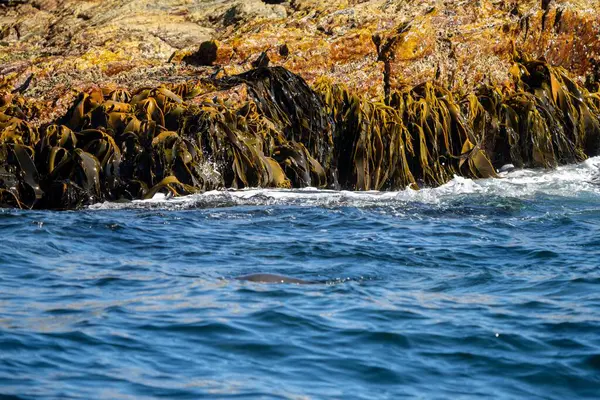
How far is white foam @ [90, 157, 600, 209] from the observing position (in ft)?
28.6

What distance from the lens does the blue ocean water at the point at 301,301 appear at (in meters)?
4.33

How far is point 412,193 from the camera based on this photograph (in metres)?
9.48

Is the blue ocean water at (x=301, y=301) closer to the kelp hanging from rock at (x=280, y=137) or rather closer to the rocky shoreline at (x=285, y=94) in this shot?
the kelp hanging from rock at (x=280, y=137)

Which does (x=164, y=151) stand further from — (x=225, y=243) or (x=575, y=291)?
(x=575, y=291)

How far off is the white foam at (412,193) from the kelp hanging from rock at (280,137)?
10.3 inches

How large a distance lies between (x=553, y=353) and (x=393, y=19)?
7.96m

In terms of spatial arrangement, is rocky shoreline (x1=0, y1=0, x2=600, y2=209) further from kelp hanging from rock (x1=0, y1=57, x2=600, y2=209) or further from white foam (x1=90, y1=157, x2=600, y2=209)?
white foam (x1=90, y1=157, x2=600, y2=209)

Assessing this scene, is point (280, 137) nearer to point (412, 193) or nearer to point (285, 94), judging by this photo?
point (285, 94)

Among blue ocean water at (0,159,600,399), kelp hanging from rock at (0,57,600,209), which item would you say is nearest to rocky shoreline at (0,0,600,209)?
kelp hanging from rock at (0,57,600,209)

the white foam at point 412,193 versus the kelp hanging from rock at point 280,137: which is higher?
the kelp hanging from rock at point 280,137

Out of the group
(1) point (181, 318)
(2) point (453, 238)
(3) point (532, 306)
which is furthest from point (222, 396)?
(2) point (453, 238)

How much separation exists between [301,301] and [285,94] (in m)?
5.34

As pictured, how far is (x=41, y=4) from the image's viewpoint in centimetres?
1395

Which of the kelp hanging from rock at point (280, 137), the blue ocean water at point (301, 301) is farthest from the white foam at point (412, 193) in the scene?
the kelp hanging from rock at point (280, 137)
